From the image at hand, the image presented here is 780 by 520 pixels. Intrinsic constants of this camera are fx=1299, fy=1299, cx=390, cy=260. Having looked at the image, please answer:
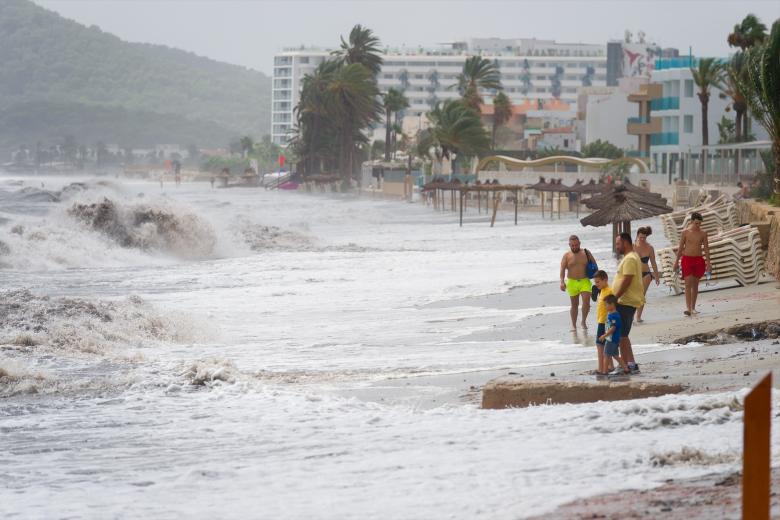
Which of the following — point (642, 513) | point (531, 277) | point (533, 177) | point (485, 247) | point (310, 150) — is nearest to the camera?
point (642, 513)

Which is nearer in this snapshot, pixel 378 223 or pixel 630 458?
pixel 630 458

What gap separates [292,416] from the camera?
9859 mm

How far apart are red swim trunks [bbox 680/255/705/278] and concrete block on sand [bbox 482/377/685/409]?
6.58 meters

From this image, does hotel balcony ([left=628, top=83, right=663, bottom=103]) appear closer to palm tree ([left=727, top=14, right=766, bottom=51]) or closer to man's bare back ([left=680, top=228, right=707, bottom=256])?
palm tree ([left=727, top=14, right=766, bottom=51])

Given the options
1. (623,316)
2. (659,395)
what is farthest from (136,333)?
(659,395)

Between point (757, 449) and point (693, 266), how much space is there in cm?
1242

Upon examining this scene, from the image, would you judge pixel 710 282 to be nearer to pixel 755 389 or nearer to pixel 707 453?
pixel 707 453

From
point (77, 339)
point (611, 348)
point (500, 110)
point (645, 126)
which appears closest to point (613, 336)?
point (611, 348)

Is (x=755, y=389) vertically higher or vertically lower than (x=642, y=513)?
higher

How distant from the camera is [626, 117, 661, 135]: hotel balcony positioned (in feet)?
277

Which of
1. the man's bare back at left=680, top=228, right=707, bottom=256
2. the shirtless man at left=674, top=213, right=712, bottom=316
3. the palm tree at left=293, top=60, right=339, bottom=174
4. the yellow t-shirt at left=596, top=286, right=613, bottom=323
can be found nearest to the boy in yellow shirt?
the yellow t-shirt at left=596, top=286, right=613, bottom=323

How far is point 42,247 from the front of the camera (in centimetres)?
3447

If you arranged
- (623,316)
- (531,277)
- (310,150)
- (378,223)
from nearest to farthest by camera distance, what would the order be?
(623,316), (531,277), (378,223), (310,150)

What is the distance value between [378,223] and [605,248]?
92.0ft
